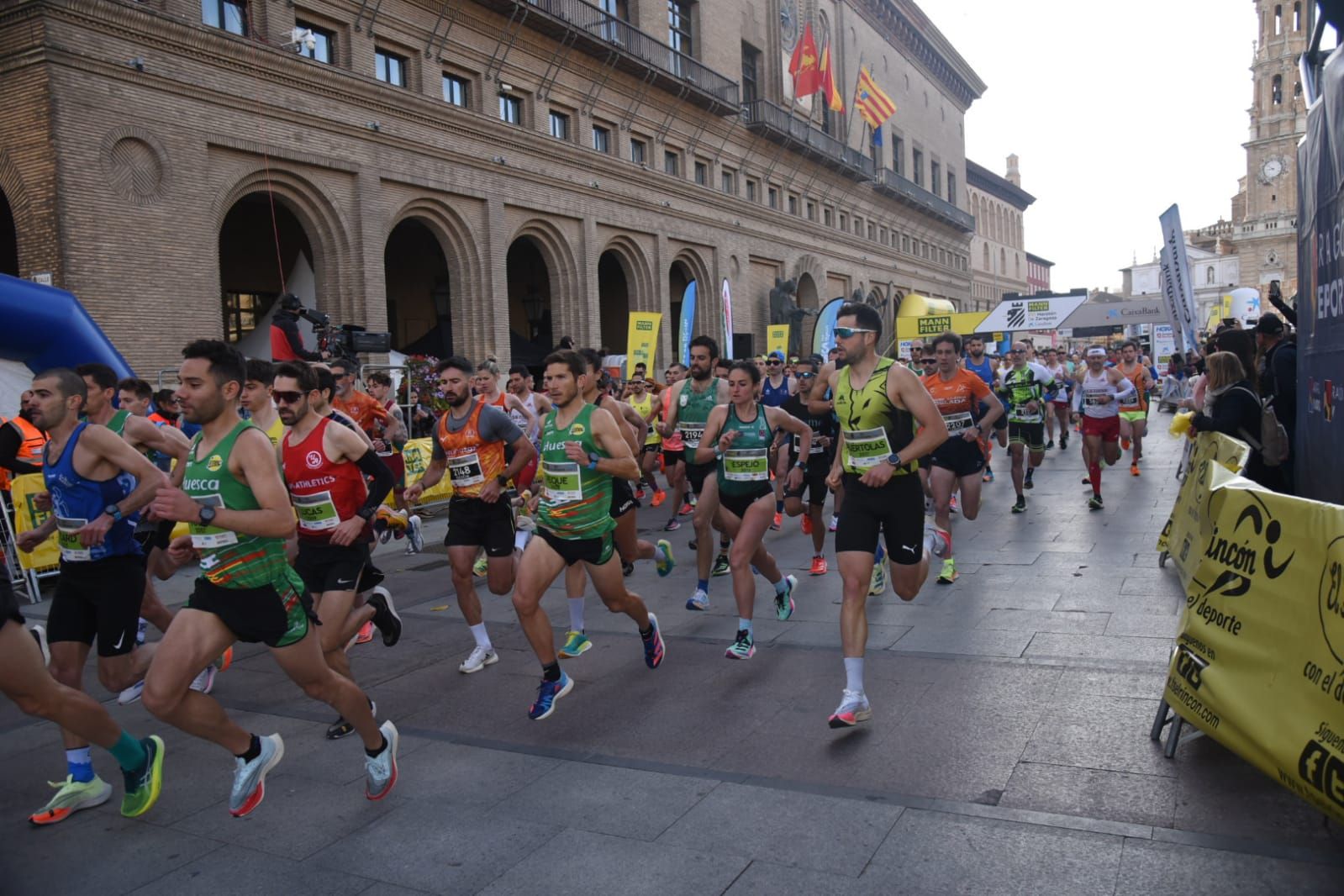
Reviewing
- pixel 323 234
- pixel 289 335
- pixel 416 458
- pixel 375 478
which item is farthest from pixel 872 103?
pixel 375 478

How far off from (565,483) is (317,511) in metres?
1.36

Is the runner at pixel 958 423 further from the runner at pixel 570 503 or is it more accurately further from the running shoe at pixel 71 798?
the running shoe at pixel 71 798

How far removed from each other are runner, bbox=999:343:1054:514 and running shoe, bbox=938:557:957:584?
4.23 m

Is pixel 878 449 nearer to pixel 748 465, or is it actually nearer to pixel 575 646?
pixel 748 465

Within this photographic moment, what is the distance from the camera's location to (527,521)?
1076 centimetres

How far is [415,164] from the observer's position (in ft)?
70.1

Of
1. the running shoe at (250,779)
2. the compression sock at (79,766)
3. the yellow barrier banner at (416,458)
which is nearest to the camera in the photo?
the running shoe at (250,779)

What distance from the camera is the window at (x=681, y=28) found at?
3309 cm

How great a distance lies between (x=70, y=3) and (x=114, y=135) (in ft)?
6.15

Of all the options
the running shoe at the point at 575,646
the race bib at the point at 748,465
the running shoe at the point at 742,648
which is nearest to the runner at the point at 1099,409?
the race bib at the point at 748,465

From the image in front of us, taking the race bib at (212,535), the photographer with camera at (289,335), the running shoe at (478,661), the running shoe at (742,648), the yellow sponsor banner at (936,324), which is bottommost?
the running shoe at (478,661)

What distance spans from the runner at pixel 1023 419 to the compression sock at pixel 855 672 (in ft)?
26.7

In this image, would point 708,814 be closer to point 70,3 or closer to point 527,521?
point 527,521

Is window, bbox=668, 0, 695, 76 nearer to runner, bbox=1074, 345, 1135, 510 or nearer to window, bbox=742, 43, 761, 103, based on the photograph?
window, bbox=742, 43, 761, 103
